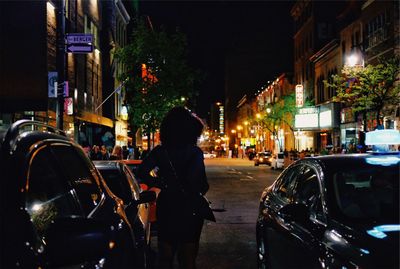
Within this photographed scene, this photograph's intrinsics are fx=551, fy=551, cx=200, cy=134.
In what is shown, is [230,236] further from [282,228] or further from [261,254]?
[282,228]

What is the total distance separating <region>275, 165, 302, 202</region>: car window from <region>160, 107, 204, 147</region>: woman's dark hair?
1.42m

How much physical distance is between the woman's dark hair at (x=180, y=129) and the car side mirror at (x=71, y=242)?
2.24 meters

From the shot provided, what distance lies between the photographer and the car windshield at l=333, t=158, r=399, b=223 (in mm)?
4508

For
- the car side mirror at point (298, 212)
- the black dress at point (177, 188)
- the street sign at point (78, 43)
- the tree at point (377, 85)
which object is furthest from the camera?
the tree at point (377, 85)

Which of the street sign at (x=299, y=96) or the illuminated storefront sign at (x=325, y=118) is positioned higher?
the street sign at (x=299, y=96)

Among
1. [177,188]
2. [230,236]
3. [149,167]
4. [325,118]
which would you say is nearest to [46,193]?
[177,188]

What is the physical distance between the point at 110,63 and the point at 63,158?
3931 cm

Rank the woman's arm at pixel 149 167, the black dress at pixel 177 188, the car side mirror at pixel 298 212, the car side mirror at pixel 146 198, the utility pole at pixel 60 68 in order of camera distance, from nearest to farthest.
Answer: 1. the black dress at pixel 177 188
2. the car side mirror at pixel 298 212
3. the woman's arm at pixel 149 167
4. the car side mirror at pixel 146 198
5. the utility pole at pixel 60 68

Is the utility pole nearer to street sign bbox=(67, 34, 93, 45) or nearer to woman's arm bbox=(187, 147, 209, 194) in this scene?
street sign bbox=(67, 34, 93, 45)

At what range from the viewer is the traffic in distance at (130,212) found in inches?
96.8

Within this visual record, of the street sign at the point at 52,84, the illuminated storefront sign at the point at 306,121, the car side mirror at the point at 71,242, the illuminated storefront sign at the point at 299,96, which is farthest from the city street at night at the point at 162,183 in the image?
the illuminated storefront sign at the point at 299,96

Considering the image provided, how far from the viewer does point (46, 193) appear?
324 cm

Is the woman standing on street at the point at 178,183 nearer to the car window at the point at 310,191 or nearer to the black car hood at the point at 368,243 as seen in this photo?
the car window at the point at 310,191

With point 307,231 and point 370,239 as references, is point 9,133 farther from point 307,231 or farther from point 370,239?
point 307,231
